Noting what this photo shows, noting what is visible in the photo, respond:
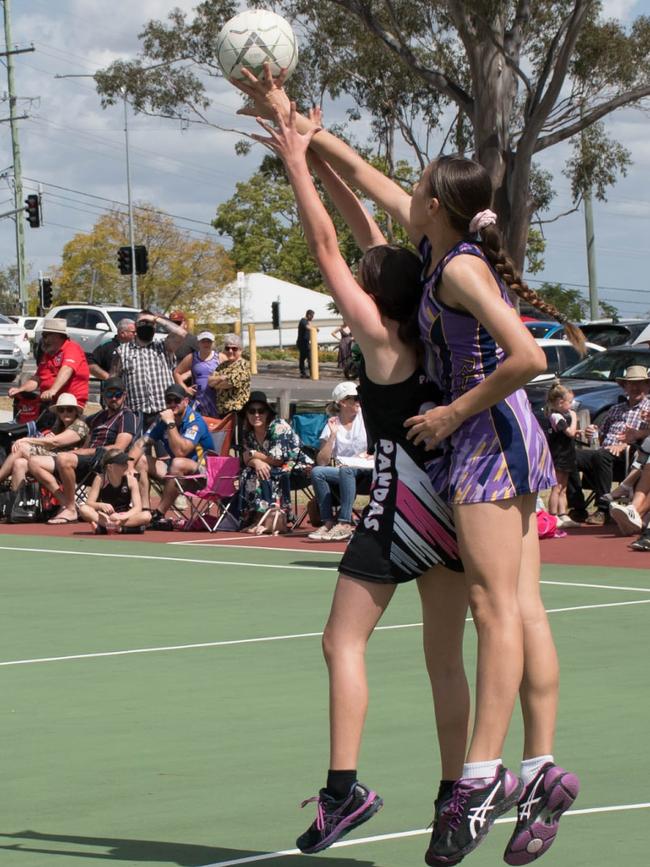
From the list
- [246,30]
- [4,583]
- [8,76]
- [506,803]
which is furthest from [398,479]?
[8,76]

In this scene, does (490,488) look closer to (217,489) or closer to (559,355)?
(217,489)

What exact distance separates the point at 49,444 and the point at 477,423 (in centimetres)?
1372

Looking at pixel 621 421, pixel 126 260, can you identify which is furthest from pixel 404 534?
pixel 126 260

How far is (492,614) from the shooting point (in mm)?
4547

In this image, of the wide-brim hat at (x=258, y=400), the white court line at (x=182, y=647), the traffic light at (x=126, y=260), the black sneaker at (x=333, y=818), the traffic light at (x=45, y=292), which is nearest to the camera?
the black sneaker at (x=333, y=818)

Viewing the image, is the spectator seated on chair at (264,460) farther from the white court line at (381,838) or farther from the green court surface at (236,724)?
the white court line at (381,838)

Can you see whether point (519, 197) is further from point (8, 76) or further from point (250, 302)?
point (250, 302)

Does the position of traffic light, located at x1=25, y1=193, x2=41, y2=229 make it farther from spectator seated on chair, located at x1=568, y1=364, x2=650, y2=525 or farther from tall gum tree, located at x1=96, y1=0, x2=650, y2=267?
spectator seated on chair, located at x1=568, y1=364, x2=650, y2=525

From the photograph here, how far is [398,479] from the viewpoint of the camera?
479 centimetres

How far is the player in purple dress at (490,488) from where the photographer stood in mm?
4465

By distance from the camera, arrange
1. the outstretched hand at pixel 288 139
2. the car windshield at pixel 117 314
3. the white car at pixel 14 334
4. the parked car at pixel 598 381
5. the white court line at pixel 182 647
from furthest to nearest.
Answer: the car windshield at pixel 117 314 → the white car at pixel 14 334 → the parked car at pixel 598 381 → the white court line at pixel 182 647 → the outstretched hand at pixel 288 139

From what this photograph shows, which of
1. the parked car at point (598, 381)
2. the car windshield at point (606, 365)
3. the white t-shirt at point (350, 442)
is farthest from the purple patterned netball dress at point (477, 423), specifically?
the car windshield at point (606, 365)

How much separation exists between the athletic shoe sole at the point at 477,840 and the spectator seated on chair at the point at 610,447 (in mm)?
11760

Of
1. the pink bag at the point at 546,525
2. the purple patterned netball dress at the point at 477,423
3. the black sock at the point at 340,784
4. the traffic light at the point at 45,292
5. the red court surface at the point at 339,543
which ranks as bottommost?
the red court surface at the point at 339,543
